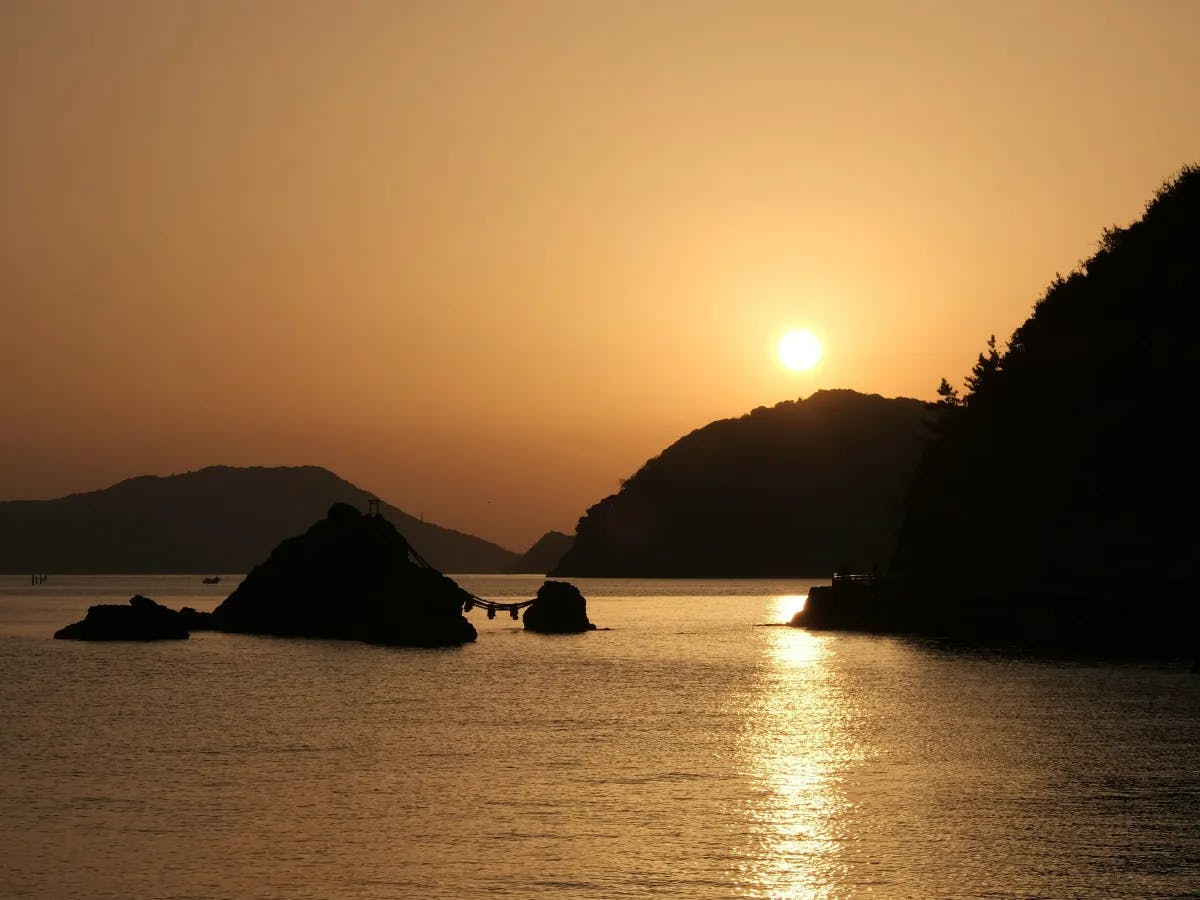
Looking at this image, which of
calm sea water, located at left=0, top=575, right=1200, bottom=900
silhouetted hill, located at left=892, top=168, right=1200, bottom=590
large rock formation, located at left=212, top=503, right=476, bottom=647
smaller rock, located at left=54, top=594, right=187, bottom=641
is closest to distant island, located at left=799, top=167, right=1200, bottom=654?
silhouetted hill, located at left=892, top=168, right=1200, bottom=590

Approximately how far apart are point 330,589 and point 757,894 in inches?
3561

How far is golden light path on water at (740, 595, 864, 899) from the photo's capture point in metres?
24.7

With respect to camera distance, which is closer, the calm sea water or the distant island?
the calm sea water

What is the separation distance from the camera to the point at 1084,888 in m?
23.5

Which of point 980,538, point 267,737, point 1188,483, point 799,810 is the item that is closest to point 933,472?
point 980,538

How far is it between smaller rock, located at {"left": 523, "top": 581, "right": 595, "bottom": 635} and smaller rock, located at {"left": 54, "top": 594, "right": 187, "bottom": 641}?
3105 cm

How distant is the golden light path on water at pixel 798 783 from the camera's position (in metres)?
24.7

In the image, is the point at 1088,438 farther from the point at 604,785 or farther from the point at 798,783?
the point at 604,785

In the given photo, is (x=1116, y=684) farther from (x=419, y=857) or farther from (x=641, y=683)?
(x=419, y=857)

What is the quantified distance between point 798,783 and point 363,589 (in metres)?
75.3

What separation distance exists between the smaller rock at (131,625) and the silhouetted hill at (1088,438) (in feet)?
203

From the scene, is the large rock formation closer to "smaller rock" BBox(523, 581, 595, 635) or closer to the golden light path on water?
"smaller rock" BBox(523, 581, 595, 635)

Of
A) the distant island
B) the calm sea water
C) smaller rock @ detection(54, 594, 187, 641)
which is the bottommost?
the calm sea water

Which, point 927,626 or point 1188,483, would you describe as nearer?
point 1188,483
